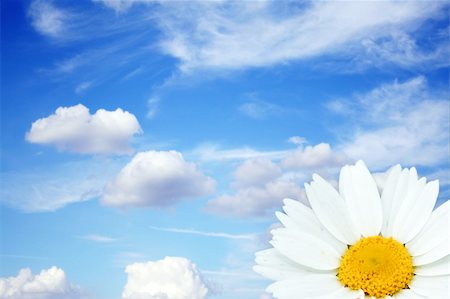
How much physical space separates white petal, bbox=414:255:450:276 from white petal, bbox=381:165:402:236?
35cm

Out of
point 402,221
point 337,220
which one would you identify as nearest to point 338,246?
point 337,220

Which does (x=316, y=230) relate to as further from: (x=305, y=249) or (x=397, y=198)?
(x=397, y=198)

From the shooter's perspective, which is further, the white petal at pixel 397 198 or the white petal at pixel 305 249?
the white petal at pixel 397 198

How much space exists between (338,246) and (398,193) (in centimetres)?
48

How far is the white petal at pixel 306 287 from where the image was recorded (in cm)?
307

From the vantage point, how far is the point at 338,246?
3.60 metres

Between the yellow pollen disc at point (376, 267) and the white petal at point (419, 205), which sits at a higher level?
the white petal at point (419, 205)

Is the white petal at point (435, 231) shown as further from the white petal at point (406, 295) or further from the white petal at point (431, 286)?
the white petal at point (406, 295)

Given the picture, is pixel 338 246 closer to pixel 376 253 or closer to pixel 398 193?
pixel 376 253

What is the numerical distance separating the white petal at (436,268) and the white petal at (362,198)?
0.34 metres

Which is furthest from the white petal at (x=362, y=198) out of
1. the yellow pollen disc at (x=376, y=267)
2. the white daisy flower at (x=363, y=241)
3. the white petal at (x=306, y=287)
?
the white petal at (x=306, y=287)

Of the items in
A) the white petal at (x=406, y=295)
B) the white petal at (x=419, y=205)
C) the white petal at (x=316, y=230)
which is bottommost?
the white petal at (x=406, y=295)

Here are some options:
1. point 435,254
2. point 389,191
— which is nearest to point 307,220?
point 389,191

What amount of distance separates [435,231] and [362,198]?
46cm
